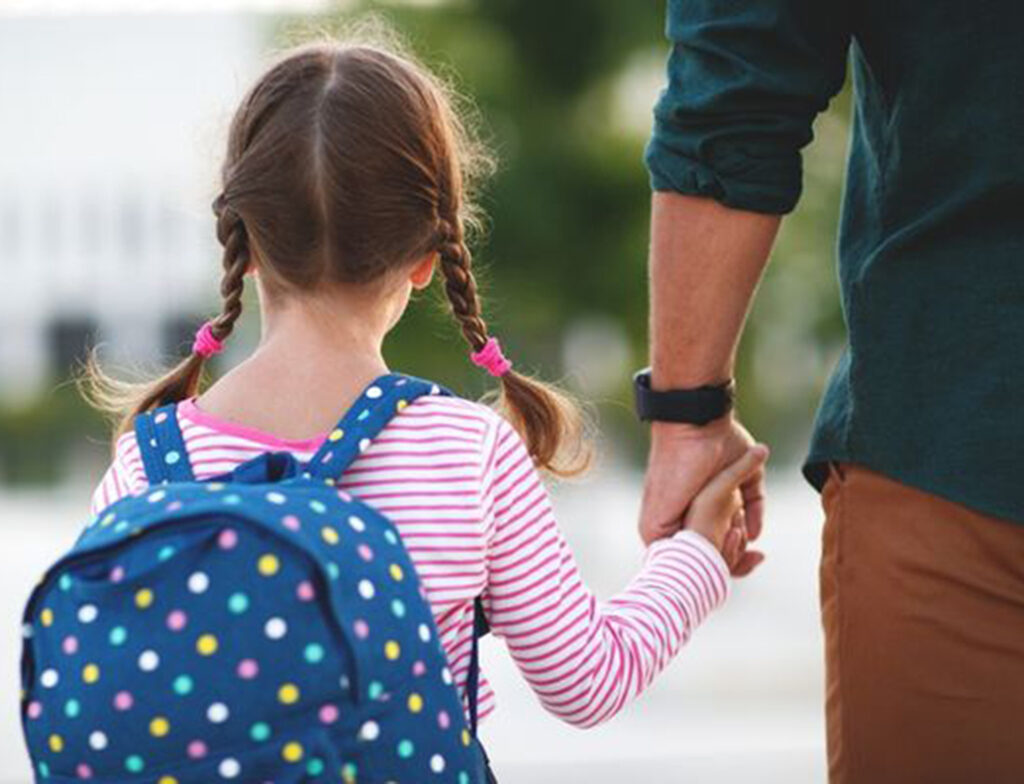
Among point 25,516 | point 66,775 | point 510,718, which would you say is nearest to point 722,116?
point 66,775

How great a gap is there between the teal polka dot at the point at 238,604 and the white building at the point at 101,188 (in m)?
36.9

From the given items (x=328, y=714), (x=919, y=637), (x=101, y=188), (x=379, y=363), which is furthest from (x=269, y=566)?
(x=101, y=188)

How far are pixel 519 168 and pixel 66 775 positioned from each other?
1810 cm

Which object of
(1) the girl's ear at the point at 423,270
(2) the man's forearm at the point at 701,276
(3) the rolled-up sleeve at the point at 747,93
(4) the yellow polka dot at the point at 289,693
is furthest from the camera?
(2) the man's forearm at the point at 701,276

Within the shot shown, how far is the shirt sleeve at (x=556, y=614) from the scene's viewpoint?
224 cm

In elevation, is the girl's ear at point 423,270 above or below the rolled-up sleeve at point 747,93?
below

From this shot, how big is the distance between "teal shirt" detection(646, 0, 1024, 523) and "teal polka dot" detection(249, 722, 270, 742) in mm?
848

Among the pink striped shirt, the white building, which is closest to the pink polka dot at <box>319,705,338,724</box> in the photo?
the pink striped shirt

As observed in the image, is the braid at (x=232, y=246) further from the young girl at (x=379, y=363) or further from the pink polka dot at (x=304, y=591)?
the pink polka dot at (x=304, y=591)

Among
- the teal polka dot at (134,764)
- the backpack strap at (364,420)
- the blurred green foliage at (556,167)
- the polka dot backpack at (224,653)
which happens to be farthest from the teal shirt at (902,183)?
the blurred green foliage at (556,167)

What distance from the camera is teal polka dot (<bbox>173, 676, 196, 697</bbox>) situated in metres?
1.91

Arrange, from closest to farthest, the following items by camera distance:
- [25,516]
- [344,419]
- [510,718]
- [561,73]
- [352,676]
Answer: [352,676]
[344,419]
[510,718]
[561,73]
[25,516]

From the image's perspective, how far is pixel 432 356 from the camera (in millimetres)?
19469

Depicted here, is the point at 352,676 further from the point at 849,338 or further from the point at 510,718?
the point at 510,718
